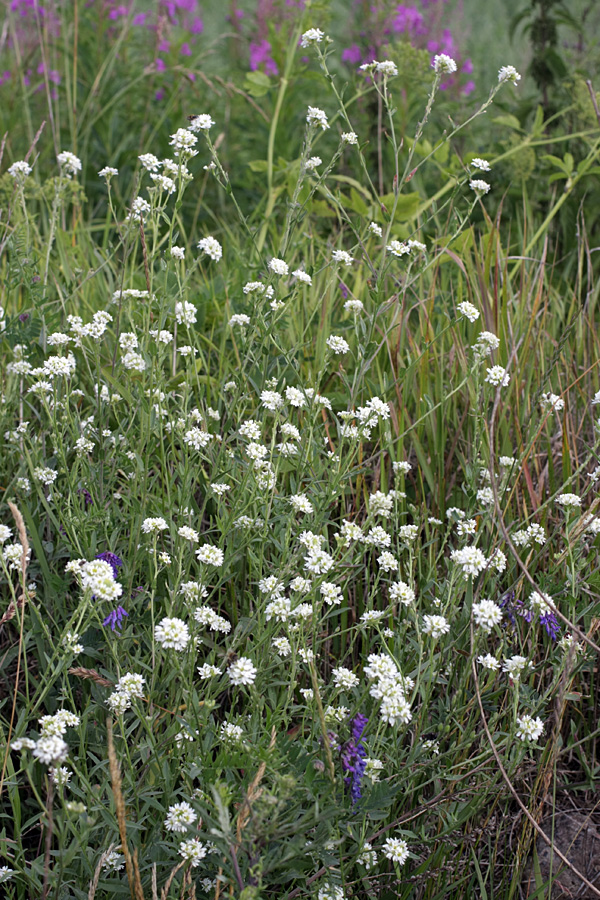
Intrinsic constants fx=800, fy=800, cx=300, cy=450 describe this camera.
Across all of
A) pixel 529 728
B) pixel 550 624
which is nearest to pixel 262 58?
pixel 550 624

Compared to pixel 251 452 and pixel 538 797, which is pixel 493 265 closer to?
pixel 251 452

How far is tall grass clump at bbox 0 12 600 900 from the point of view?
1.38 metres

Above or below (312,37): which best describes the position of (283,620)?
below

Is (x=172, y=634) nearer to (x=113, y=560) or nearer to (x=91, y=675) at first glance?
(x=91, y=675)

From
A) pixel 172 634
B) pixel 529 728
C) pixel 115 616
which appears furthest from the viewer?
pixel 115 616

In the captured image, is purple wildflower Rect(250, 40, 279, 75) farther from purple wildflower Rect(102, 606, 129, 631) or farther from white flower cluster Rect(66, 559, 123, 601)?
white flower cluster Rect(66, 559, 123, 601)

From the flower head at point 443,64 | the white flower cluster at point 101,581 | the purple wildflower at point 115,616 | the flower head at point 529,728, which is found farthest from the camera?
the flower head at point 443,64

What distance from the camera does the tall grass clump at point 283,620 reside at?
1380 millimetres

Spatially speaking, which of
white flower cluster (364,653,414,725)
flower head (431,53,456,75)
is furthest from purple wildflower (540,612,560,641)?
flower head (431,53,456,75)

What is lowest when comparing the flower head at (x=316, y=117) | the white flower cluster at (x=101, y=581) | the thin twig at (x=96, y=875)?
the thin twig at (x=96, y=875)

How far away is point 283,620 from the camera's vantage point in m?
1.51

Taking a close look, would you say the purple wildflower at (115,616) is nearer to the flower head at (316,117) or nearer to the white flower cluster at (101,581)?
the white flower cluster at (101,581)

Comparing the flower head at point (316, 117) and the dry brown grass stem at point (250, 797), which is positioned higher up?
the flower head at point (316, 117)

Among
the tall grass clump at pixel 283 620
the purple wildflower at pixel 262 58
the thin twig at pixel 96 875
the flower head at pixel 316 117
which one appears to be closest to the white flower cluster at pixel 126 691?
the tall grass clump at pixel 283 620
